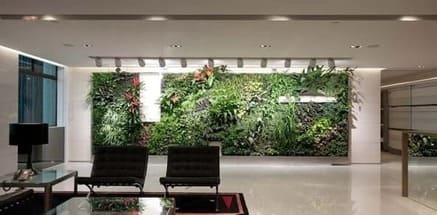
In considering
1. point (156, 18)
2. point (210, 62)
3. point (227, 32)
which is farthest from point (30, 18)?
point (210, 62)

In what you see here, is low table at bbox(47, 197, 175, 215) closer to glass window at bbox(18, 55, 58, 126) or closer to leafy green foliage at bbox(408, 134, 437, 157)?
leafy green foliage at bbox(408, 134, 437, 157)

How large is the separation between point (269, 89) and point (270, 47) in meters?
3.52

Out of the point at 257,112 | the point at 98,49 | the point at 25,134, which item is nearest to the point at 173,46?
the point at 98,49

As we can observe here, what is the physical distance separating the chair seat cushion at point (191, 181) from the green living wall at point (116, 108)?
5634 mm

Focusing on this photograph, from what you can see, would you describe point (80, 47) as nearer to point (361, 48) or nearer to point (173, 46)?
point (173, 46)

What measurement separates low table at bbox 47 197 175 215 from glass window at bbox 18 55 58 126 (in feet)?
19.7

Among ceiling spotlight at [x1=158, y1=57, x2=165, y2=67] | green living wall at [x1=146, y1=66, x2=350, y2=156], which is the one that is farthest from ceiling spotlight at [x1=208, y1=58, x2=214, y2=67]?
ceiling spotlight at [x1=158, y1=57, x2=165, y2=67]

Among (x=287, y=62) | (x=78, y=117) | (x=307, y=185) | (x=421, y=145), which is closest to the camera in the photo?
(x=421, y=145)

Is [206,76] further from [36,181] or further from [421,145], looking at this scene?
[36,181]

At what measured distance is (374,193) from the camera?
25.6ft

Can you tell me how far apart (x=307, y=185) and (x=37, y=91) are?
6.97 metres

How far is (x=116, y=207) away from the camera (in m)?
4.59

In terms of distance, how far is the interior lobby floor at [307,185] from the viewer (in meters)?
6.55

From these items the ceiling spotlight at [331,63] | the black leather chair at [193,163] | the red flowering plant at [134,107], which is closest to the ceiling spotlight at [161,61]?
the red flowering plant at [134,107]
